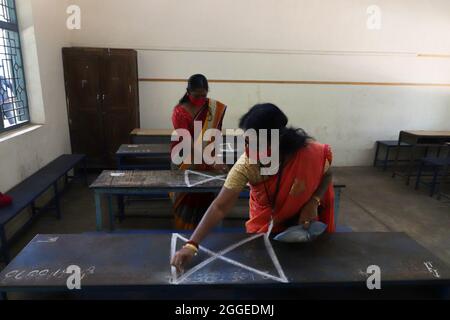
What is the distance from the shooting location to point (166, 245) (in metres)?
1.50

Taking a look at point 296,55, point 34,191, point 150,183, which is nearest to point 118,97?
point 34,191

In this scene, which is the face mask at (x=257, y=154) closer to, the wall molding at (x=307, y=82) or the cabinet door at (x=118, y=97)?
the cabinet door at (x=118, y=97)

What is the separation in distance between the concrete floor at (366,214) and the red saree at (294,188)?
1827 millimetres

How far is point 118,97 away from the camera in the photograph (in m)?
4.59

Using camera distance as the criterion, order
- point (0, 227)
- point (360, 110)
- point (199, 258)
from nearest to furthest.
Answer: point (199, 258) → point (0, 227) → point (360, 110)

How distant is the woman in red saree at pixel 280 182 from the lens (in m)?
1.30

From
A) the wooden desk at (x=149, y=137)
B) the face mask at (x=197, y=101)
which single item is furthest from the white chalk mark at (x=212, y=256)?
the wooden desk at (x=149, y=137)

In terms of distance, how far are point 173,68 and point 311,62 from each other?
2241 mm

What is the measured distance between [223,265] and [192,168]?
60.5 inches

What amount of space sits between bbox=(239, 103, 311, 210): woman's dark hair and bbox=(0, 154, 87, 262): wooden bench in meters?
2.12

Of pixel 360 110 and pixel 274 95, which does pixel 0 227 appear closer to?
pixel 274 95

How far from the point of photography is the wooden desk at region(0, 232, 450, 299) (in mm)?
1225

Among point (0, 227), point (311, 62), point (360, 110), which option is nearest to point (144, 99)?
point (311, 62)

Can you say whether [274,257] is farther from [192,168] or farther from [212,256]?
[192,168]
